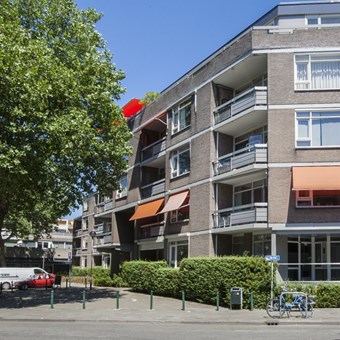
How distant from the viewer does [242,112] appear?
28.9 m

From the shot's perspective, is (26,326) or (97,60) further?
(97,60)

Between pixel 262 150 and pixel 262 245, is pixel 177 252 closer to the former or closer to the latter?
pixel 262 245

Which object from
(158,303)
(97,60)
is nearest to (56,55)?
(97,60)

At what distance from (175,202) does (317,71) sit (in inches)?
470

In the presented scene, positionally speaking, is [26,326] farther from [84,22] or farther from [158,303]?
[84,22]

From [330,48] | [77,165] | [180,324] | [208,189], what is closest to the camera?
[180,324]

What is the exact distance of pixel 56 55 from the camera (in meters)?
26.6

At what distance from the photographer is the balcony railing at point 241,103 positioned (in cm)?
2798

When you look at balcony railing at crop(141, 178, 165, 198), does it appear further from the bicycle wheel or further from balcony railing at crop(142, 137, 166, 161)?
the bicycle wheel

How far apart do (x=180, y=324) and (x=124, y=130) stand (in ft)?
42.4

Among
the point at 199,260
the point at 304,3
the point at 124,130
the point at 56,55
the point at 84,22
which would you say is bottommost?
the point at 199,260

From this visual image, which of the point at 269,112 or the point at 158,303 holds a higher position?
the point at 269,112

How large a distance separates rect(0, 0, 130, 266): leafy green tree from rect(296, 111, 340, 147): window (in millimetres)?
9199

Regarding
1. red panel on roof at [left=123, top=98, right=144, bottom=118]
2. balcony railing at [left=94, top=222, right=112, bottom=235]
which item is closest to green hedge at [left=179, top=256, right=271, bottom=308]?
red panel on roof at [left=123, top=98, right=144, bottom=118]
